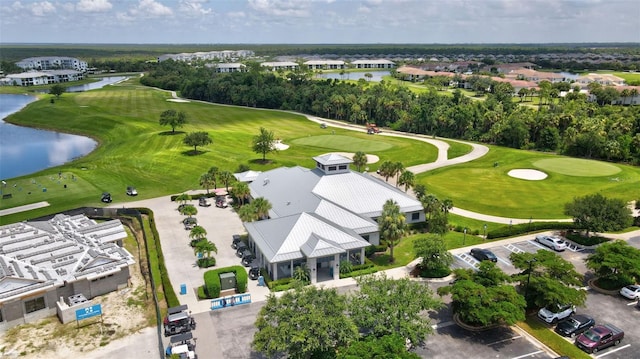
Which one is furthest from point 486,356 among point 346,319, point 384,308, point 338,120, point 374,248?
point 338,120

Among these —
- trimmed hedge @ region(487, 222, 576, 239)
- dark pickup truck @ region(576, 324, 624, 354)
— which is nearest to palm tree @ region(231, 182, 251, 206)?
trimmed hedge @ region(487, 222, 576, 239)

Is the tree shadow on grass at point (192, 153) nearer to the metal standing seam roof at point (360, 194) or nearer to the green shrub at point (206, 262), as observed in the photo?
the metal standing seam roof at point (360, 194)

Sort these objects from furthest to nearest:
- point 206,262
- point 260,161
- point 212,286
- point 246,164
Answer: point 260,161
point 246,164
point 206,262
point 212,286

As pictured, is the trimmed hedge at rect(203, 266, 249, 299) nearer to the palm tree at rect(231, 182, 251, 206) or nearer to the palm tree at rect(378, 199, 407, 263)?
the palm tree at rect(378, 199, 407, 263)

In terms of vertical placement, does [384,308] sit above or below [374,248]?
above

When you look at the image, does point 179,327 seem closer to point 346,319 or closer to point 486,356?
point 346,319

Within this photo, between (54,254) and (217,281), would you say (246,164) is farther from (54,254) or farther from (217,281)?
(217,281)

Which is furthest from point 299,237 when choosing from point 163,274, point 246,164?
point 246,164
